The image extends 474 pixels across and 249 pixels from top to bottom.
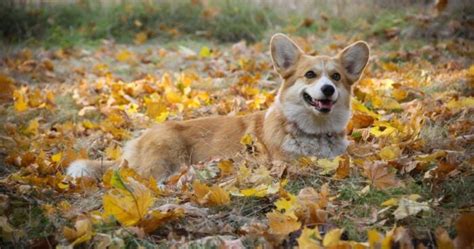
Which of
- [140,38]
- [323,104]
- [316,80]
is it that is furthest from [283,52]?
[140,38]

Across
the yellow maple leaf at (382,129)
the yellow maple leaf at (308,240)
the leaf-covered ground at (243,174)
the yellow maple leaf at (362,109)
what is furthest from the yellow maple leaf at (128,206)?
the yellow maple leaf at (362,109)

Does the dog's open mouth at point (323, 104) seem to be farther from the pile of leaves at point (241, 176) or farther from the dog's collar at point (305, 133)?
the pile of leaves at point (241, 176)

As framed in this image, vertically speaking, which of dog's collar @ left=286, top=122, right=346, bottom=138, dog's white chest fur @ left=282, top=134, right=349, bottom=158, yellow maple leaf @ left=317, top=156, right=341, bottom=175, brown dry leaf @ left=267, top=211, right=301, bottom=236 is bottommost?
dog's white chest fur @ left=282, top=134, right=349, bottom=158

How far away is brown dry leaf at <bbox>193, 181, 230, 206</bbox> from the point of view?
3.05m

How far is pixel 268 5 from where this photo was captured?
1141cm

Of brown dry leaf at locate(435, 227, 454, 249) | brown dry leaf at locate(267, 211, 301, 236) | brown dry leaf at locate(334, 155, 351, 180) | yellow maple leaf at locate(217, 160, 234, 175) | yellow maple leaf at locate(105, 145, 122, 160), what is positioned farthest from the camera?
yellow maple leaf at locate(105, 145, 122, 160)

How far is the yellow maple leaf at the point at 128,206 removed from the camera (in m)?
2.67

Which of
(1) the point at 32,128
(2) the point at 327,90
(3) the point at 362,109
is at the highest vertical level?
(2) the point at 327,90

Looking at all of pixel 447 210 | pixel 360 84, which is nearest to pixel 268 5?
pixel 360 84

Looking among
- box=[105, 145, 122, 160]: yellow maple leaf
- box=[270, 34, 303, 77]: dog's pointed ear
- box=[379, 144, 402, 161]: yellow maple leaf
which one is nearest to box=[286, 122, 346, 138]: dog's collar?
box=[270, 34, 303, 77]: dog's pointed ear

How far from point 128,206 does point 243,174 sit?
917 millimetres

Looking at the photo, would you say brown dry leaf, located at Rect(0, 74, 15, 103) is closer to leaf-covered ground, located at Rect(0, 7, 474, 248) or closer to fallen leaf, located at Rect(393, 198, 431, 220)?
leaf-covered ground, located at Rect(0, 7, 474, 248)

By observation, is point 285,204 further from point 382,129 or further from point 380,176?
point 382,129

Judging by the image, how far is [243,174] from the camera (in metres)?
3.42
